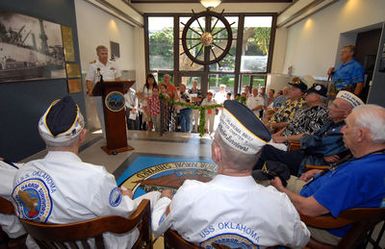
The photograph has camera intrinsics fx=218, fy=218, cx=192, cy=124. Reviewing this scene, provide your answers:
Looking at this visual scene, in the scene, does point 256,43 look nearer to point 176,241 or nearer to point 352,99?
point 352,99

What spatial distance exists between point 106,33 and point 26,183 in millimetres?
6148

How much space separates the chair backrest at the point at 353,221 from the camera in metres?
0.89

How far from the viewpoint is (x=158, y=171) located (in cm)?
291

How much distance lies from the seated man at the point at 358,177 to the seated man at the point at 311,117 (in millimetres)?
1203

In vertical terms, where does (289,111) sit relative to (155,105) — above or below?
above

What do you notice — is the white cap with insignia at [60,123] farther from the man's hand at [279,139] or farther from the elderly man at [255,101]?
the elderly man at [255,101]

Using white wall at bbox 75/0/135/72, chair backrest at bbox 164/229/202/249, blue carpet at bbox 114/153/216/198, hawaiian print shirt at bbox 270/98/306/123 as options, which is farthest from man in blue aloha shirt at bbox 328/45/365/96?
white wall at bbox 75/0/135/72

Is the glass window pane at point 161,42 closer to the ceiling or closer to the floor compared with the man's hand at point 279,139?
closer to the ceiling

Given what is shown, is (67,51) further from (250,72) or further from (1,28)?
(250,72)

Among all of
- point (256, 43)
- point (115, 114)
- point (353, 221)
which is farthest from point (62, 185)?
point (256, 43)

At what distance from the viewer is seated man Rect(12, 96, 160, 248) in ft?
2.93

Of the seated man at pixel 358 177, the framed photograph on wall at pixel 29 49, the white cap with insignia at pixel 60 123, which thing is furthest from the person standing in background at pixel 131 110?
the seated man at pixel 358 177

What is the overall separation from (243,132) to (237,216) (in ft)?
0.95

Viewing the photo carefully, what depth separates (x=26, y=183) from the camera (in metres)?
0.91
